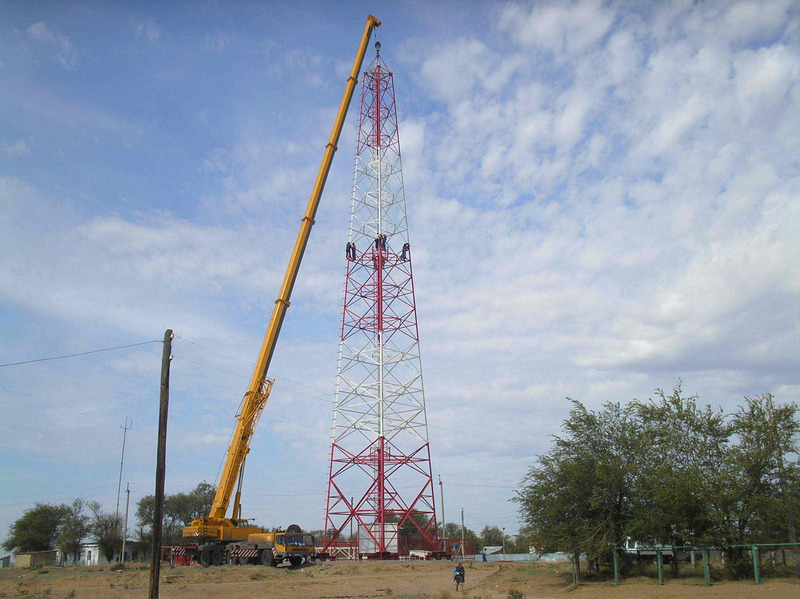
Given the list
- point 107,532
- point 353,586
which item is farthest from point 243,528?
point 107,532

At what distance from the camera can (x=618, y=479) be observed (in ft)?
88.5

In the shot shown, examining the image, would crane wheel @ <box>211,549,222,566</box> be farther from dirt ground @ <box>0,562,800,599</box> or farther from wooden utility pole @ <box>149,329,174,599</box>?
wooden utility pole @ <box>149,329,174,599</box>

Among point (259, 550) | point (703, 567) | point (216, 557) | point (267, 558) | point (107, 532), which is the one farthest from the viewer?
point (107, 532)

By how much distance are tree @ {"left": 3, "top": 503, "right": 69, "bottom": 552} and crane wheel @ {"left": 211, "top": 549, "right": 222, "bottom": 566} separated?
59.5 meters

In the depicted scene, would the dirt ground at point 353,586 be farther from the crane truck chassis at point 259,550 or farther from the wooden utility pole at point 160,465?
the wooden utility pole at point 160,465

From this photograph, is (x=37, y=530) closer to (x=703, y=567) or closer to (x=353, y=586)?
(x=353, y=586)

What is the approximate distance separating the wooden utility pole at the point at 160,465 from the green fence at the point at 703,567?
16689 millimetres

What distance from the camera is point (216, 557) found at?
128ft

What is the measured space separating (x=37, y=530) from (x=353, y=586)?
73.3 metres

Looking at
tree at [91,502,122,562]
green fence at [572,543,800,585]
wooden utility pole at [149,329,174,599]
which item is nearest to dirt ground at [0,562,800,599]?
green fence at [572,543,800,585]

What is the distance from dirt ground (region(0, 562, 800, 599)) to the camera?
897 inches

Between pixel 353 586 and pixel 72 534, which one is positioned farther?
pixel 72 534

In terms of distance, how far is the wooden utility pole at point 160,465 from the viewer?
1866 cm

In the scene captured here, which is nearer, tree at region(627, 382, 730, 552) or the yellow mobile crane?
tree at region(627, 382, 730, 552)
